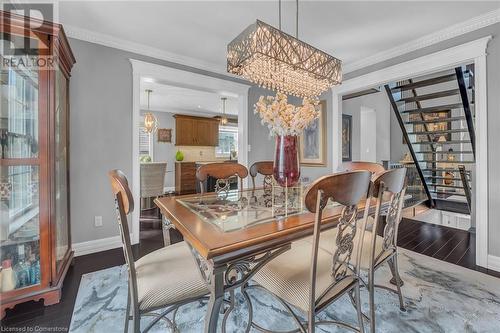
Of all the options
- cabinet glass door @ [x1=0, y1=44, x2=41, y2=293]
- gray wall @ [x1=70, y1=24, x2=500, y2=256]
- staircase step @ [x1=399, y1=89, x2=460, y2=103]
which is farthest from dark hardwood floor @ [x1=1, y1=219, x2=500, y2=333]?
staircase step @ [x1=399, y1=89, x2=460, y2=103]

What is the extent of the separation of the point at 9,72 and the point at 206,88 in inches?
84.9

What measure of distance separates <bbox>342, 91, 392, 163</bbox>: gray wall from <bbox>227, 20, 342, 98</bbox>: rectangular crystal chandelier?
3.30 metres

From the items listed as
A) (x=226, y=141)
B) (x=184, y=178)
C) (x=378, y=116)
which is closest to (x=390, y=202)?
Result: (x=378, y=116)

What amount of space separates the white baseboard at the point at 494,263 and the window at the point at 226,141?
6.86 metres

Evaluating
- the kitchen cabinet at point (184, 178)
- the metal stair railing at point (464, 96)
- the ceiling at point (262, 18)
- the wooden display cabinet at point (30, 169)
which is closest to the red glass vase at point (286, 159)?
the ceiling at point (262, 18)

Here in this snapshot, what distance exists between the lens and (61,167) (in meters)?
2.18

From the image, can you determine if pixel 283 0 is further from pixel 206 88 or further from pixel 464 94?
pixel 464 94

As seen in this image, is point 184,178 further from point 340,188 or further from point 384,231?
point 340,188

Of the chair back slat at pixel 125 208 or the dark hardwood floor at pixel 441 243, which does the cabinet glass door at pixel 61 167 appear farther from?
the dark hardwood floor at pixel 441 243

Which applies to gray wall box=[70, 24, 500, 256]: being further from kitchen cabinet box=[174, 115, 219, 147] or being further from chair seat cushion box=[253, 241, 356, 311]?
kitchen cabinet box=[174, 115, 219, 147]

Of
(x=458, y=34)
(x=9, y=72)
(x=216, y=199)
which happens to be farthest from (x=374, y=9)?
(x=9, y=72)

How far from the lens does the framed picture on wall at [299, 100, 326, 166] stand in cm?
396

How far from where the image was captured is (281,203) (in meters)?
1.68

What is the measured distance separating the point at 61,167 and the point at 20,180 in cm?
39
